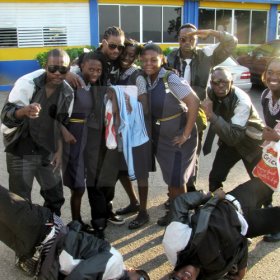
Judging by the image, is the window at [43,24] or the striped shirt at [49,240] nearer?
the striped shirt at [49,240]

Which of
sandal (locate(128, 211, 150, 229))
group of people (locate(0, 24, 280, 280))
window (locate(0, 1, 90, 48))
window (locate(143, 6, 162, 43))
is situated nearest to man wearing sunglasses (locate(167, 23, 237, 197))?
group of people (locate(0, 24, 280, 280))

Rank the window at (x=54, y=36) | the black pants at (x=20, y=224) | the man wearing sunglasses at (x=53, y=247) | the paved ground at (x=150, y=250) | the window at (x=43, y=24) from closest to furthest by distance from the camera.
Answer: the man wearing sunglasses at (x=53, y=247)
the black pants at (x=20, y=224)
the paved ground at (x=150, y=250)
the window at (x=43, y=24)
the window at (x=54, y=36)

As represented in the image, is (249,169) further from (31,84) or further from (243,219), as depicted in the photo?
(31,84)

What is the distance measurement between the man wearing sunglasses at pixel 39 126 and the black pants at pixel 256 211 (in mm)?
1461

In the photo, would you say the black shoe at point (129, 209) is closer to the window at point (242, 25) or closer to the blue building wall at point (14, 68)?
the blue building wall at point (14, 68)

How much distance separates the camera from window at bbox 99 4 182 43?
14570 mm

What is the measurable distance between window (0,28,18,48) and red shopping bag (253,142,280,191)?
1203cm

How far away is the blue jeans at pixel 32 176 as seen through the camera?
301cm

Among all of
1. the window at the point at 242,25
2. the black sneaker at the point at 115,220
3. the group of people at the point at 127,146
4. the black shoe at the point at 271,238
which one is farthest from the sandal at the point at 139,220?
the window at the point at 242,25

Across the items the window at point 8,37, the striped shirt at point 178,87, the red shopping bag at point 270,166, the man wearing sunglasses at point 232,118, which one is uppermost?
the window at point 8,37

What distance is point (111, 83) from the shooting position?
3.32 m

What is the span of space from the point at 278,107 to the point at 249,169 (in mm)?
673

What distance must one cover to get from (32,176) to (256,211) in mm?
1768

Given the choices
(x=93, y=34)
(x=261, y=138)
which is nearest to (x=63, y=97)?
(x=261, y=138)
